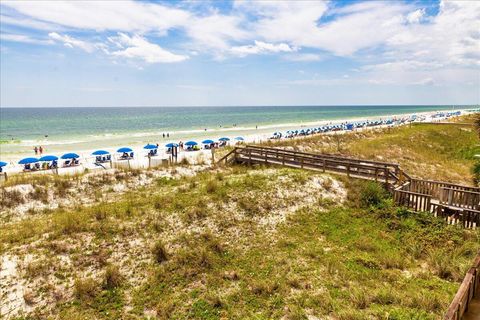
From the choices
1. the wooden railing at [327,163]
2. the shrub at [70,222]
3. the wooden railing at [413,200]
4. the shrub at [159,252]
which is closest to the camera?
the shrub at [159,252]

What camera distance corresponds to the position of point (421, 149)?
36312 mm

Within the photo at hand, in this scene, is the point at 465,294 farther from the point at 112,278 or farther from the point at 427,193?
the point at 427,193

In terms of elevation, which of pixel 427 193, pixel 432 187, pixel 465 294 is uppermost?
pixel 465 294

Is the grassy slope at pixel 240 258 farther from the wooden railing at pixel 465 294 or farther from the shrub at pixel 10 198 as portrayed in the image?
the shrub at pixel 10 198

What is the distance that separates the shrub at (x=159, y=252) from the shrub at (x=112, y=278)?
1331mm

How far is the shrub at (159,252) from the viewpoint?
1068cm

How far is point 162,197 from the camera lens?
50.5 ft

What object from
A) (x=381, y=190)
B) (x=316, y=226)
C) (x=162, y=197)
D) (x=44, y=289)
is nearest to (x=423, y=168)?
(x=381, y=190)

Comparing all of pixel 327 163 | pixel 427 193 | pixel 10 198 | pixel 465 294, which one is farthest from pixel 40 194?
pixel 427 193

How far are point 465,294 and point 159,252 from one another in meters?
8.67

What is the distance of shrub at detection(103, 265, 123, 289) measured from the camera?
9430 millimetres

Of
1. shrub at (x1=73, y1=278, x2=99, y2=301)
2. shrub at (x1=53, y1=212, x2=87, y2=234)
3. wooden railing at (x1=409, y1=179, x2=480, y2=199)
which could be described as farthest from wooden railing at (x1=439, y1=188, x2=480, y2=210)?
shrub at (x1=53, y1=212, x2=87, y2=234)

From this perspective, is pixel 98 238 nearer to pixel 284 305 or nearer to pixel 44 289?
pixel 44 289

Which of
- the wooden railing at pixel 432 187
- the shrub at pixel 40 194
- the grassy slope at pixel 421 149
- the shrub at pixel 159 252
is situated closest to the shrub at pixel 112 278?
the shrub at pixel 159 252
